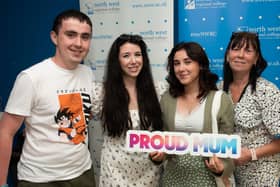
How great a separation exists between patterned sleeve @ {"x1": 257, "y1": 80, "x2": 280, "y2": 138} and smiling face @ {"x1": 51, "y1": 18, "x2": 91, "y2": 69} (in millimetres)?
1026

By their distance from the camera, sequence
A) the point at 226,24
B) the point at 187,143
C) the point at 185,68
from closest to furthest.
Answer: the point at 187,143, the point at 185,68, the point at 226,24

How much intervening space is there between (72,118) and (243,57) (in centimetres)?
101

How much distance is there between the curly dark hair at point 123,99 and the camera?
1.93 metres

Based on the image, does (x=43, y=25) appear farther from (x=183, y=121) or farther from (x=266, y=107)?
(x=266, y=107)

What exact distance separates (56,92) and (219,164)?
91 centimetres

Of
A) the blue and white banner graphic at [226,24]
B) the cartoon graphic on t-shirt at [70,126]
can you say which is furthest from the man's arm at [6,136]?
the blue and white banner graphic at [226,24]

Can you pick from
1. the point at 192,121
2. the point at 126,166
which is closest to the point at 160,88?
the point at 192,121

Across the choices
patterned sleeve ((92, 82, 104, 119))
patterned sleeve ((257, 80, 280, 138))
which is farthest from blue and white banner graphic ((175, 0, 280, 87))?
patterned sleeve ((92, 82, 104, 119))

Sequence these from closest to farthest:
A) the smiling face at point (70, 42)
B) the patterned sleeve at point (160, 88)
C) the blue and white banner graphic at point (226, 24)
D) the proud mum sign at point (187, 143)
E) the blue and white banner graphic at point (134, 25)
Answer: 1. the proud mum sign at point (187, 143)
2. the smiling face at point (70, 42)
3. the patterned sleeve at point (160, 88)
4. the blue and white banner graphic at point (226, 24)
5. the blue and white banner graphic at point (134, 25)

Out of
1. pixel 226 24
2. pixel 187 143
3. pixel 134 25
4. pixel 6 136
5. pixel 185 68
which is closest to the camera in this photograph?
pixel 187 143

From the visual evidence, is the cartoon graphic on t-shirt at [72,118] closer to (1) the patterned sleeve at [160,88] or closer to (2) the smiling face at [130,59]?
(2) the smiling face at [130,59]

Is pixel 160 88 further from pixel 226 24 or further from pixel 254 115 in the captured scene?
pixel 226 24

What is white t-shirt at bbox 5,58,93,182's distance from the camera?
1742mm

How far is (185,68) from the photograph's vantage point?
1.88 m
